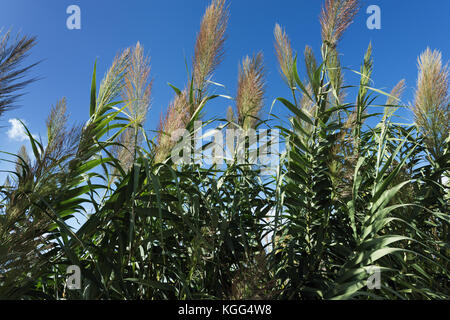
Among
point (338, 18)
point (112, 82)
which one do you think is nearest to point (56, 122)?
point (112, 82)

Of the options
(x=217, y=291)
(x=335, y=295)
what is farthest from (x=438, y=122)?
(x=217, y=291)

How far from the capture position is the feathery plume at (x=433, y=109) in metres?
1.44

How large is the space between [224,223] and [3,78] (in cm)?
71

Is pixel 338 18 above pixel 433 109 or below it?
above

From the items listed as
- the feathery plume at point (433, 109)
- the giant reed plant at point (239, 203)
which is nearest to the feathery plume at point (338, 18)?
the giant reed plant at point (239, 203)


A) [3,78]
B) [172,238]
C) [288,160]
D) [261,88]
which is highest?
[261,88]

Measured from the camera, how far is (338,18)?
1.40 metres

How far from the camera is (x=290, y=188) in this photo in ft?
4.00

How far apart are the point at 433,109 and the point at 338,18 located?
0.59 metres

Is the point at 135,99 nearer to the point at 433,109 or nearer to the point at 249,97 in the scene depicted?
the point at 249,97

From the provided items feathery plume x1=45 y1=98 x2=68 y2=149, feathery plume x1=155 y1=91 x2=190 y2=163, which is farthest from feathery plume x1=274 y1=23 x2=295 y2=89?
feathery plume x1=45 y1=98 x2=68 y2=149

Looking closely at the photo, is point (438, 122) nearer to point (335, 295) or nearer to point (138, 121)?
point (335, 295)

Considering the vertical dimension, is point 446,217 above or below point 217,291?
above
